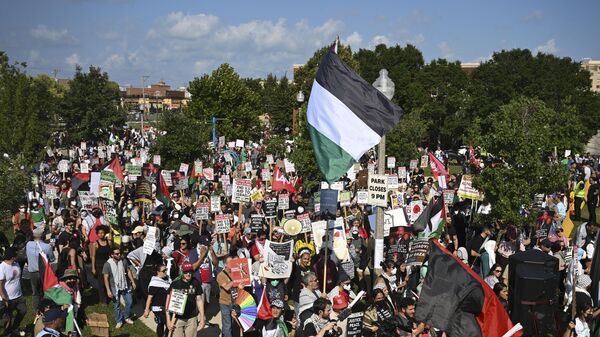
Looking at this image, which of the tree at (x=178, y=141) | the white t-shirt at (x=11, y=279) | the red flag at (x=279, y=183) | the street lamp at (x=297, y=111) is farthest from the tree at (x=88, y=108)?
the white t-shirt at (x=11, y=279)

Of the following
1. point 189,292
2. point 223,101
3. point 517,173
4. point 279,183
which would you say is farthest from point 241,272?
point 223,101

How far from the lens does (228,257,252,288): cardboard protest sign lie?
32.7ft

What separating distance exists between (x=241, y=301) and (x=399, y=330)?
2.39 m

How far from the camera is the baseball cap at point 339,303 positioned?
9031mm

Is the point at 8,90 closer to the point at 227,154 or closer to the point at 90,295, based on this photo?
the point at 227,154

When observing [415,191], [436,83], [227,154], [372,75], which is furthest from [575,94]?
[415,191]

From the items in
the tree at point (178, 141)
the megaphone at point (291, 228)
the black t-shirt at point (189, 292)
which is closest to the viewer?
the black t-shirt at point (189, 292)

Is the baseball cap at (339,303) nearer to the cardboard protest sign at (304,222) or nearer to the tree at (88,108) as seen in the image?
the cardboard protest sign at (304,222)

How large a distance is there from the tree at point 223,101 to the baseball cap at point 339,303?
4926 centimetres

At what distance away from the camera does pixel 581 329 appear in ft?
29.1

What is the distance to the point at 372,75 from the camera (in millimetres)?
70562


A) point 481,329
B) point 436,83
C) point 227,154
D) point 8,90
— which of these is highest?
point 436,83


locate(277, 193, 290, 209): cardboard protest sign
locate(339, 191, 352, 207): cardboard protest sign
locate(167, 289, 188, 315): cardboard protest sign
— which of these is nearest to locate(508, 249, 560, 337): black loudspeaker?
locate(167, 289, 188, 315): cardboard protest sign

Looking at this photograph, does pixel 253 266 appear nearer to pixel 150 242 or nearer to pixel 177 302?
pixel 177 302
